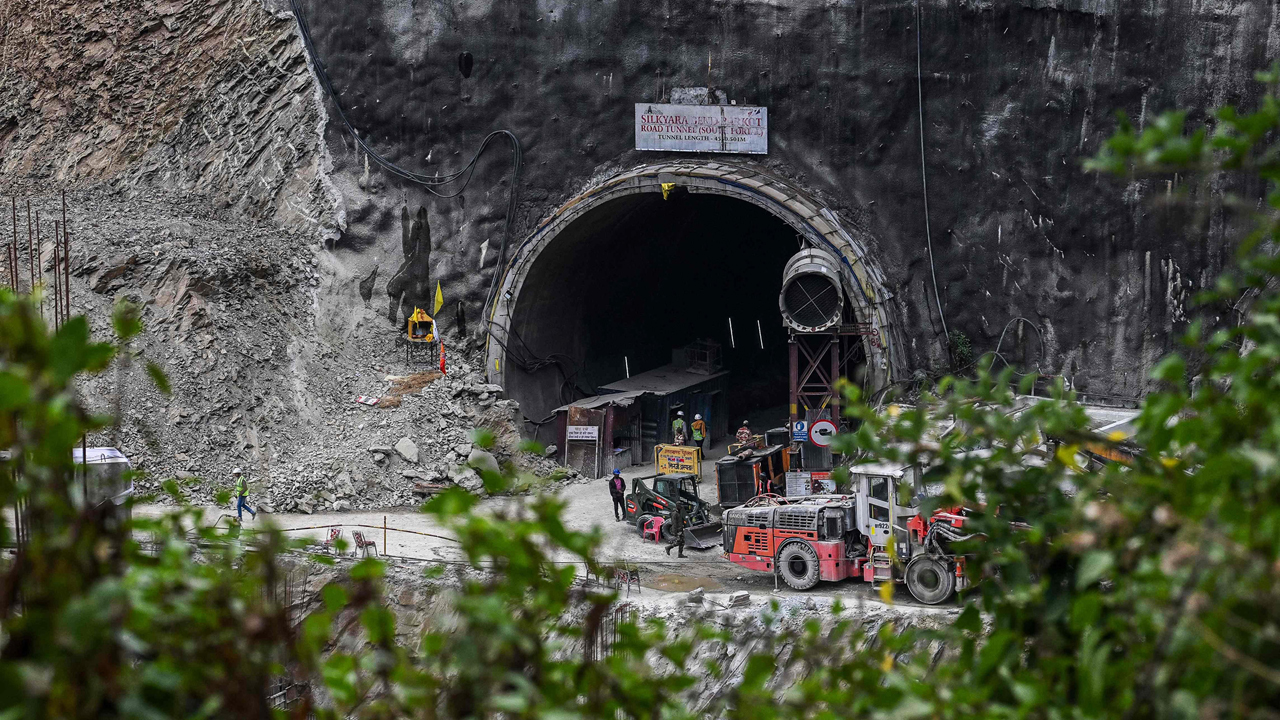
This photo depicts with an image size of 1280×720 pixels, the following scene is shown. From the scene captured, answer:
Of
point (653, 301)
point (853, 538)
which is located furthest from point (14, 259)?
point (653, 301)

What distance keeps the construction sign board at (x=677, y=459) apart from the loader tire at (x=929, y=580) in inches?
332

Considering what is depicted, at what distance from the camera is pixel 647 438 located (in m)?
28.5

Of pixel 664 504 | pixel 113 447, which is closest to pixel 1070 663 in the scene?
pixel 664 504

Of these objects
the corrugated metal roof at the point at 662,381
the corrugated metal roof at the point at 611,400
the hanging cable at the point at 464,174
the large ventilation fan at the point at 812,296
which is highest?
the hanging cable at the point at 464,174

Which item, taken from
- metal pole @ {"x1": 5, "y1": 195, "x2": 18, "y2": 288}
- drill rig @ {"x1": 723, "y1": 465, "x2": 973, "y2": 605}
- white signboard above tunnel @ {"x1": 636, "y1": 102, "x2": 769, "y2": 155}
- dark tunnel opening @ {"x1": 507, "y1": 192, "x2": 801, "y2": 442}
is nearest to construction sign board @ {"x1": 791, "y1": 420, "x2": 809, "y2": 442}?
drill rig @ {"x1": 723, "y1": 465, "x2": 973, "y2": 605}

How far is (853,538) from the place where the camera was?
18438mm

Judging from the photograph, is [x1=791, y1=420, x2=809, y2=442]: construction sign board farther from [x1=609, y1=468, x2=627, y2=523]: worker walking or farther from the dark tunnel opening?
the dark tunnel opening

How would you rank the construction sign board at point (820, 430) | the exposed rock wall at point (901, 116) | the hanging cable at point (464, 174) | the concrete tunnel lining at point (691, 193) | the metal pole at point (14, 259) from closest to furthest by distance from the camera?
the metal pole at point (14, 259) < the construction sign board at point (820, 430) < the concrete tunnel lining at point (691, 193) < the exposed rock wall at point (901, 116) < the hanging cable at point (464, 174)

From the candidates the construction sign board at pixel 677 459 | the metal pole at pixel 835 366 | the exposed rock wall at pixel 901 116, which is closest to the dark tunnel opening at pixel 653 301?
the exposed rock wall at pixel 901 116

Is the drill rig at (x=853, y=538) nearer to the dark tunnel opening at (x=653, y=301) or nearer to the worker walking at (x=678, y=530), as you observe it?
the worker walking at (x=678, y=530)

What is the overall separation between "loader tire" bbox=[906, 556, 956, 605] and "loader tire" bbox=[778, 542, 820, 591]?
169 cm

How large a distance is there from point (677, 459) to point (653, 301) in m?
9.02

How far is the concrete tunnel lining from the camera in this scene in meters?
24.3

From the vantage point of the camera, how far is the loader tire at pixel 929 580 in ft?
55.1
